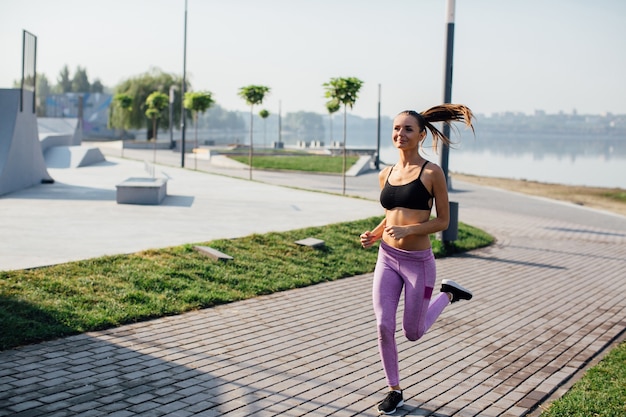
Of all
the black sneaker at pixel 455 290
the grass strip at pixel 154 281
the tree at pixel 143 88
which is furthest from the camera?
the tree at pixel 143 88

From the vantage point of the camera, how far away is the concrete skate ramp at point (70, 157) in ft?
88.7

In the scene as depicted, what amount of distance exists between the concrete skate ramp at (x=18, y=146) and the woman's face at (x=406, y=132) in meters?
14.1

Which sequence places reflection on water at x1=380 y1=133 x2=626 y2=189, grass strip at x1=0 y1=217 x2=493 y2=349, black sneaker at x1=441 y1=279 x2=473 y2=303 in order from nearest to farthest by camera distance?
black sneaker at x1=441 y1=279 x2=473 y2=303 → grass strip at x1=0 y1=217 x2=493 y2=349 → reflection on water at x1=380 y1=133 x2=626 y2=189

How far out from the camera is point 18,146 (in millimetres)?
18438

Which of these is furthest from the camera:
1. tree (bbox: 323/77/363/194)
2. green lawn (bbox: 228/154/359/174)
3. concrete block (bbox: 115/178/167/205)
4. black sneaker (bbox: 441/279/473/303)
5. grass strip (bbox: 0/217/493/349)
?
green lawn (bbox: 228/154/359/174)

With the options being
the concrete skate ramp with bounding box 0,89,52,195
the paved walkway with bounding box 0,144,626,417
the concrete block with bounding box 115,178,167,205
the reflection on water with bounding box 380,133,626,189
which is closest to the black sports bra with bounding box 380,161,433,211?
the reflection on water with bounding box 380,133,626,189

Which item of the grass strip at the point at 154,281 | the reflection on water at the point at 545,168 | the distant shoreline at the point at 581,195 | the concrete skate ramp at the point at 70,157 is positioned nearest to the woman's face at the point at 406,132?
the reflection on water at the point at 545,168

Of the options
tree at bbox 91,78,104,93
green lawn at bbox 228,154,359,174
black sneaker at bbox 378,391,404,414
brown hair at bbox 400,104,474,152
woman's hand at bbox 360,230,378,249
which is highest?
tree at bbox 91,78,104,93

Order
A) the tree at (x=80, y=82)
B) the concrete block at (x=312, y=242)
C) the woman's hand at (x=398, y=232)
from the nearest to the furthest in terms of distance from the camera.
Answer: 1. the woman's hand at (x=398, y=232)
2. the concrete block at (x=312, y=242)
3. the tree at (x=80, y=82)

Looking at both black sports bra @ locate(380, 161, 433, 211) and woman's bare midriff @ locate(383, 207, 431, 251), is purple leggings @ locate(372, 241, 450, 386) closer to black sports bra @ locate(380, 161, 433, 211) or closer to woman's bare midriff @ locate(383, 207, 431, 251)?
woman's bare midriff @ locate(383, 207, 431, 251)

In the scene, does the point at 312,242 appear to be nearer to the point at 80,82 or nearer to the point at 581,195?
the point at 581,195

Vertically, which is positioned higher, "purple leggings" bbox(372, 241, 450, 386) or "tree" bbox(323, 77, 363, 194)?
"tree" bbox(323, 77, 363, 194)

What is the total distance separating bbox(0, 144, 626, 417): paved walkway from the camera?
5004mm

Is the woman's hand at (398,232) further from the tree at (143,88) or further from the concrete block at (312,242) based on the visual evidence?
the tree at (143,88)
